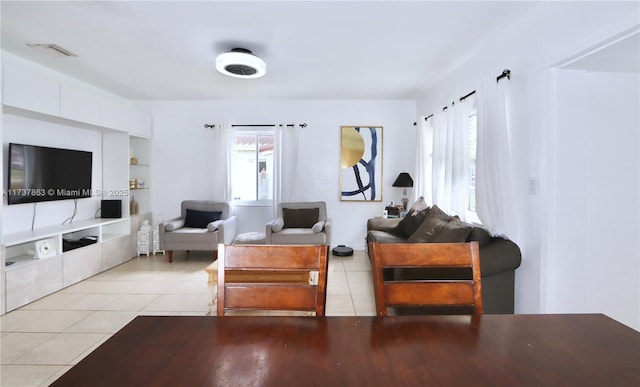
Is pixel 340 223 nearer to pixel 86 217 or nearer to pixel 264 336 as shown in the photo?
pixel 86 217

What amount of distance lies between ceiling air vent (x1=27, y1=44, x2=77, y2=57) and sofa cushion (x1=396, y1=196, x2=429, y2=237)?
13.3ft

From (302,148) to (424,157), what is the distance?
1952mm

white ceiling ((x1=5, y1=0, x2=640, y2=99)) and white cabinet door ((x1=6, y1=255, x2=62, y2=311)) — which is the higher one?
white ceiling ((x1=5, y1=0, x2=640, y2=99))

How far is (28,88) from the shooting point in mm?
3234

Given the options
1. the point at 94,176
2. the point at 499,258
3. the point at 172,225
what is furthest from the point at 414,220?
the point at 94,176

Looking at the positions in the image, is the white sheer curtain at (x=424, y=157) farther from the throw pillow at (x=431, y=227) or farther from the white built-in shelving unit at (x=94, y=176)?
the white built-in shelving unit at (x=94, y=176)

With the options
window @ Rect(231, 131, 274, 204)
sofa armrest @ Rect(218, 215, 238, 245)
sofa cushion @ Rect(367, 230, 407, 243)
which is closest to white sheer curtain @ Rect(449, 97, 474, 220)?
sofa cushion @ Rect(367, 230, 407, 243)

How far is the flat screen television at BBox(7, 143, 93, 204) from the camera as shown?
346 centimetres

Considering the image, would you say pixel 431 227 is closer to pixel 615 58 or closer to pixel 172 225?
pixel 615 58

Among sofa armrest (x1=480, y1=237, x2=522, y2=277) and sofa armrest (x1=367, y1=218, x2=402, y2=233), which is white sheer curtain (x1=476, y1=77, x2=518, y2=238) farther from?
sofa armrest (x1=367, y1=218, x2=402, y2=233)

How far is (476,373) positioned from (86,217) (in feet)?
17.0

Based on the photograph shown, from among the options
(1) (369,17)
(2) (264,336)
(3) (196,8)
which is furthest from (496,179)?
(3) (196,8)

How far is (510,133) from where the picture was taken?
2.72 m

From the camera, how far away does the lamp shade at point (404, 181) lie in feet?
16.6
